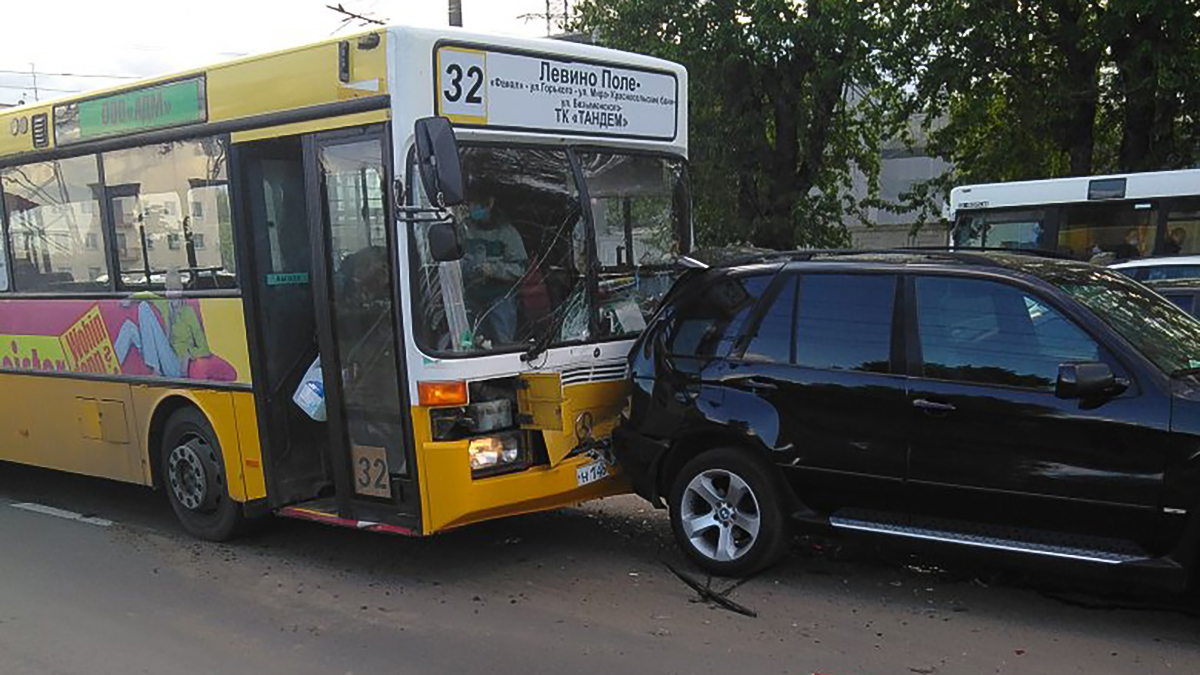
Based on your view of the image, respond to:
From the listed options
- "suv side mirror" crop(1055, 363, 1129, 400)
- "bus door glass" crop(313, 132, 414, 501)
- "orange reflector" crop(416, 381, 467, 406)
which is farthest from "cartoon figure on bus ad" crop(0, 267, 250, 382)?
"suv side mirror" crop(1055, 363, 1129, 400)

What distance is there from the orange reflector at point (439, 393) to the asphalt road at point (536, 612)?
1093mm

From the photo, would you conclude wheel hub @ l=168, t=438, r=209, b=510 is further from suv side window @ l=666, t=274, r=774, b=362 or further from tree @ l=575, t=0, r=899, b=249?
tree @ l=575, t=0, r=899, b=249

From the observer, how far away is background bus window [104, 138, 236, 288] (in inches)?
247

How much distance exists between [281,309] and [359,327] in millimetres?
791

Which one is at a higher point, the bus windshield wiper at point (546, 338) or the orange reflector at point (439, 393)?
the bus windshield wiper at point (546, 338)

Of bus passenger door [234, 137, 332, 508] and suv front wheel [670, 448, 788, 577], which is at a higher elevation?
bus passenger door [234, 137, 332, 508]

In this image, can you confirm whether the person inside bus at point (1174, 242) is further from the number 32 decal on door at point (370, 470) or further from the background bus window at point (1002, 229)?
the number 32 decal on door at point (370, 470)

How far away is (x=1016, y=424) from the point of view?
15.3ft

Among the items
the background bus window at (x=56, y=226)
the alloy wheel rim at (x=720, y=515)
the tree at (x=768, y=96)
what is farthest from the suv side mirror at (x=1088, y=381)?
the tree at (x=768, y=96)

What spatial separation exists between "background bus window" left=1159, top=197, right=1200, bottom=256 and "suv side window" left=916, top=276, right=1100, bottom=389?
9271mm

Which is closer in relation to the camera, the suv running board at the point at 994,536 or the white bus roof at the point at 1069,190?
the suv running board at the point at 994,536

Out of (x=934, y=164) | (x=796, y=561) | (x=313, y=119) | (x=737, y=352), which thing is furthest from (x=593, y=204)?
(x=934, y=164)

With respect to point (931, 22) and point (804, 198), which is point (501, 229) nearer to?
point (931, 22)

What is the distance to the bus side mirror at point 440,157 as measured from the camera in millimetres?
4977
